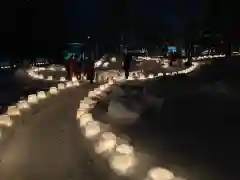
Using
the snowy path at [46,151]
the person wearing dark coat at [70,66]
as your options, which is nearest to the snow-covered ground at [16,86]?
the person wearing dark coat at [70,66]

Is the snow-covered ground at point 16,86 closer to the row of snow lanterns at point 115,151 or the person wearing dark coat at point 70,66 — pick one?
the person wearing dark coat at point 70,66

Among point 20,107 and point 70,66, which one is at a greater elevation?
point 70,66

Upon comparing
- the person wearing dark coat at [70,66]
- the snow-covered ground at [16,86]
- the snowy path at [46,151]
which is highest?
the person wearing dark coat at [70,66]

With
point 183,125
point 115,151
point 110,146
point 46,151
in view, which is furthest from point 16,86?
point 115,151

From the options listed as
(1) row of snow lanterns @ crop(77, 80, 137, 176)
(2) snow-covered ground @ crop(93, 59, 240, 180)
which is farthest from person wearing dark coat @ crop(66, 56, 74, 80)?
(1) row of snow lanterns @ crop(77, 80, 137, 176)

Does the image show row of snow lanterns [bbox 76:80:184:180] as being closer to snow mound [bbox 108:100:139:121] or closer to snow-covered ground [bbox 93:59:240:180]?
snow-covered ground [bbox 93:59:240:180]

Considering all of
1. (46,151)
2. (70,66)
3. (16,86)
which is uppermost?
(70,66)

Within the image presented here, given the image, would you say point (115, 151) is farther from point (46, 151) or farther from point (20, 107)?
point (20, 107)

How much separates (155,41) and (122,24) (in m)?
4.66

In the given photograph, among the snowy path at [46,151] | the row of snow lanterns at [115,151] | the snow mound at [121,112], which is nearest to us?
the row of snow lanterns at [115,151]

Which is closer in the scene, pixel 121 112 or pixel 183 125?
pixel 183 125

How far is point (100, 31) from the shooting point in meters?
62.0

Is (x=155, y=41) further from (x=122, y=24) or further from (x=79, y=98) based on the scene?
(x=79, y=98)

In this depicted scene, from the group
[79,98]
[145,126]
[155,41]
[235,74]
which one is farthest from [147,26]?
[145,126]
